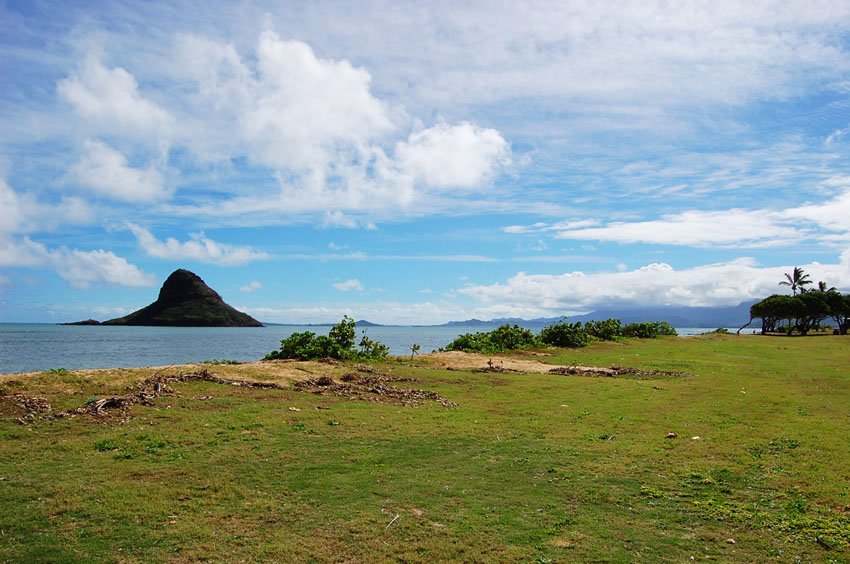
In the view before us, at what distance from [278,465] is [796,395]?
19818 mm

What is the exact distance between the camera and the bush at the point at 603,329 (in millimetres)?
56688

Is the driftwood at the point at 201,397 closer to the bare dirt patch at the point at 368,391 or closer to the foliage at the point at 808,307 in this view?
the bare dirt patch at the point at 368,391

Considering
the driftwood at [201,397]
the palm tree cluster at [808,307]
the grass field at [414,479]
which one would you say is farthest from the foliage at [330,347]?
the palm tree cluster at [808,307]

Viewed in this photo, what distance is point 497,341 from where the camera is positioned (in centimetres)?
4372

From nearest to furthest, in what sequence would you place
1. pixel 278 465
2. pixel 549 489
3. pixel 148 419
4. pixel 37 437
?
pixel 549 489
pixel 278 465
pixel 37 437
pixel 148 419

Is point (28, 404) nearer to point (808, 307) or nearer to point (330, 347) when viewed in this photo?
point (330, 347)

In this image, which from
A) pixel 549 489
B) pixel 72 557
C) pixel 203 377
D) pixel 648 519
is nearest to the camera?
pixel 72 557

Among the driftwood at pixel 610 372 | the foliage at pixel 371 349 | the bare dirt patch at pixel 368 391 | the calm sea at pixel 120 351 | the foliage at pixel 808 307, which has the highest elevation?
the foliage at pixel 808 307

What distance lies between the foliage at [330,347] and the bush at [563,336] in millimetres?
19675

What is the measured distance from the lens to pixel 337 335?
107 ft

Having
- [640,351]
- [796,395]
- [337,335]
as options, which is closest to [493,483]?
[796,395]

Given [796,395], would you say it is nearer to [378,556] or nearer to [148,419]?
[378,556]

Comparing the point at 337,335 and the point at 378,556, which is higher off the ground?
the point at 337,335

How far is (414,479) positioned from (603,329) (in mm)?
49938
